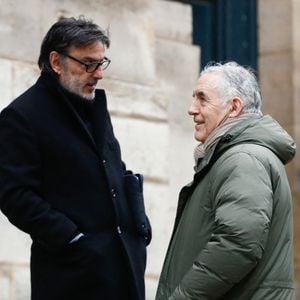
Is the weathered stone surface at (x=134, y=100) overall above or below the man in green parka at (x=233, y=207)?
below

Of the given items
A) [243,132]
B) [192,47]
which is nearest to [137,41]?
[192,47]

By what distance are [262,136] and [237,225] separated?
0.43 metres

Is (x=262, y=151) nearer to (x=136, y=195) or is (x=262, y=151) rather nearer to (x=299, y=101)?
(x=136, y=195)

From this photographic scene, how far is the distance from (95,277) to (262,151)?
3.08ft

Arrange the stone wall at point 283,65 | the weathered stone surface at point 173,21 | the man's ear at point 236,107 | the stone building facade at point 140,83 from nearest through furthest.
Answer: the man's ear at point 236,107, the stone building facade at point 140,83, the weathered stone surface at point 173,21, the stone wall at point 283,65

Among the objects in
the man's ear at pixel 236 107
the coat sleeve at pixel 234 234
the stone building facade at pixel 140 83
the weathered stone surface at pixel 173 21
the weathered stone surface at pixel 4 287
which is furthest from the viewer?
the weathered stone surface at pixel 173 21

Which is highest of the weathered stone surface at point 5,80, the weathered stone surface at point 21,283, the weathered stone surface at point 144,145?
the weathered stone surface at point 5,80

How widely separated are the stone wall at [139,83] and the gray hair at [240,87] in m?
1.93

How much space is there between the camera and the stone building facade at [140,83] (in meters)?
7.45

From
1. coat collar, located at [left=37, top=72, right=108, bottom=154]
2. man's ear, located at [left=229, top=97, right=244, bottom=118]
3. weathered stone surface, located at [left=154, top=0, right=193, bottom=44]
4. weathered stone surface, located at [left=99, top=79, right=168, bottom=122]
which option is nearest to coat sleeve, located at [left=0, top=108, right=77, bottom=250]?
coat collar, located at [left=37, top=72, right=108, bottom=154]

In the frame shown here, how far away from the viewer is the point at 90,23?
6211 millimetres

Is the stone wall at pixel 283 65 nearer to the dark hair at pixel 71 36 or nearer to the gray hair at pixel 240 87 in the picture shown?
the dark hair at pixel 71 36

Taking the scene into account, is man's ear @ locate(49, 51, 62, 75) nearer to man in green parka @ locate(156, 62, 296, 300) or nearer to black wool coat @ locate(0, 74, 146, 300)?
black wool coat @ locate(0, 74, 146, 300)

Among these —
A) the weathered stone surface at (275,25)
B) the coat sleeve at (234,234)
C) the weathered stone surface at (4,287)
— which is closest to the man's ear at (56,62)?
the coat sleeve at (234,234)
